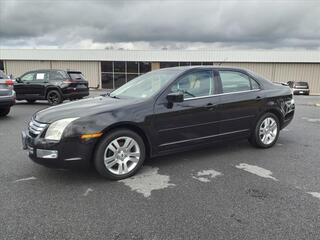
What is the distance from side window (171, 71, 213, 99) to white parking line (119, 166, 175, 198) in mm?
1310

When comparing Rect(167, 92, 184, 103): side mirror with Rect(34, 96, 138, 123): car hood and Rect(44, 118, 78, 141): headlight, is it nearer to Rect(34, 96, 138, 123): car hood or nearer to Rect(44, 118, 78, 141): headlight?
Rect(34, 96, 138, 123): car hood

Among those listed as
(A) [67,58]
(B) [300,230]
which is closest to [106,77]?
(A) [67,58]

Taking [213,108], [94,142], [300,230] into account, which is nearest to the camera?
[300,230]

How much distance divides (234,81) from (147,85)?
161 cm

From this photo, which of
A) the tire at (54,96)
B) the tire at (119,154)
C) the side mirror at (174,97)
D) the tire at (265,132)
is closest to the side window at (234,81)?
the tire at (265,132)

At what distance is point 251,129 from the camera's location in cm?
500

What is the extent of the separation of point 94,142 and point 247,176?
2.22 meters

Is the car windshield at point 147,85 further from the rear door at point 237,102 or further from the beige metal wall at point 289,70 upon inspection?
the beige metal wall at point 289,70

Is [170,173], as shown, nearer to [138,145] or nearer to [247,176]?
[138,145]

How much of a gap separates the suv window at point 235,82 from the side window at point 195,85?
296 millimetres

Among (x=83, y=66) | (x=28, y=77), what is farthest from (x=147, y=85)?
(x=83, y=66)

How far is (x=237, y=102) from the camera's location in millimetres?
4707

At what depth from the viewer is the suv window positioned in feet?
15.4

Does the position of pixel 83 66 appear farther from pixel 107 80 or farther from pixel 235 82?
pixel 235 82
